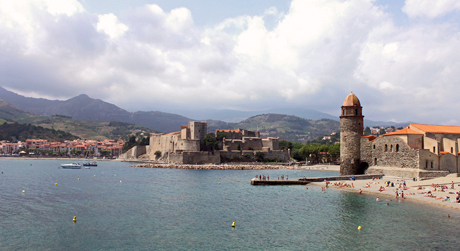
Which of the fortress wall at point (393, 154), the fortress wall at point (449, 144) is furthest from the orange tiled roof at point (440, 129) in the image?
the fortress wall at point (393, 154)

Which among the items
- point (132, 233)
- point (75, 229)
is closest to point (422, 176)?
point (132, 233)

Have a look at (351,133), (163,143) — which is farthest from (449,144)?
(163,143)

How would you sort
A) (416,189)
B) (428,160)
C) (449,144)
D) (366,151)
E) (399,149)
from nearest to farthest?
1. (416,189)
2. (428,160)
3. (449,144)
4. (399,149)
5. (366,151)

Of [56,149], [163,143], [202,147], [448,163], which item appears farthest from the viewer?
[56,149]

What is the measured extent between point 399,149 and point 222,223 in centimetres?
2151

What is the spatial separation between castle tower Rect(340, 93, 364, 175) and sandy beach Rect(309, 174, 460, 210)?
12.6ft

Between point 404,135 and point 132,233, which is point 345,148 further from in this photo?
point 132,233

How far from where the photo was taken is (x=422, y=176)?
97.1 feet

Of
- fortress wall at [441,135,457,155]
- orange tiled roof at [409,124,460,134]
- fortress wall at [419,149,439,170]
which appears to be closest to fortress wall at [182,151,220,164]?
orange tiled roof at [409,124,460,134]

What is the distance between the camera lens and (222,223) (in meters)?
18.6

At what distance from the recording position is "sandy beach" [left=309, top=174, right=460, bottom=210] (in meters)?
22.5

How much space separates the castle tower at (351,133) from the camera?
116ft

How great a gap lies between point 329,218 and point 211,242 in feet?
25.2

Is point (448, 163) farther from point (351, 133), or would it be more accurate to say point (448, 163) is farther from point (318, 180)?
point (318, 180)
